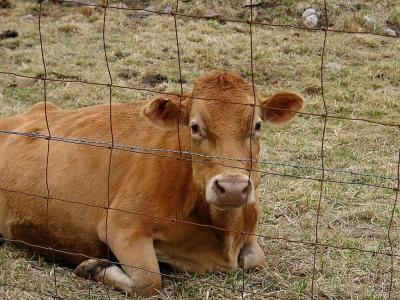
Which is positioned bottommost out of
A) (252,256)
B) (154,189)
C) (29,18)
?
(29,18)

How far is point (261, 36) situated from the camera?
13.6 meters

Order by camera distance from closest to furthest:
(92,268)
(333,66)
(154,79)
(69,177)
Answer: (92,268) → (69,177) → (154,79) → (333,66)

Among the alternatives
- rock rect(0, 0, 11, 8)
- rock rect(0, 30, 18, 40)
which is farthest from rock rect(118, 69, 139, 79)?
rock rect(0, 0, 11, 8)

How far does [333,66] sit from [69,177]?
7.12 metres

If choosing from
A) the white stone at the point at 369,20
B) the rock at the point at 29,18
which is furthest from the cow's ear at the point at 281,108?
the rock at the point at 29,18

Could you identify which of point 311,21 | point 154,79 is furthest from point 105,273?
point 311,21

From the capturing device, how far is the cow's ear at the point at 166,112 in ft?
15.7

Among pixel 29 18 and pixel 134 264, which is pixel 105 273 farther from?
pixel 29 18

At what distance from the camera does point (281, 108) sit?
16.3 ft

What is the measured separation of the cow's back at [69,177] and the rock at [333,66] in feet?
20.7

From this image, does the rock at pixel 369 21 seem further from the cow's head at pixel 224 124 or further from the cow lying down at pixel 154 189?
the cow's head at pixel 224 124

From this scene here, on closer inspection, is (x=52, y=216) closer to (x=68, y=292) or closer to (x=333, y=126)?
(x=68, y=292)

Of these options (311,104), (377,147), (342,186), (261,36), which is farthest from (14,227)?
(261,36)

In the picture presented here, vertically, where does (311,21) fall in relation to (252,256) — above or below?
below
